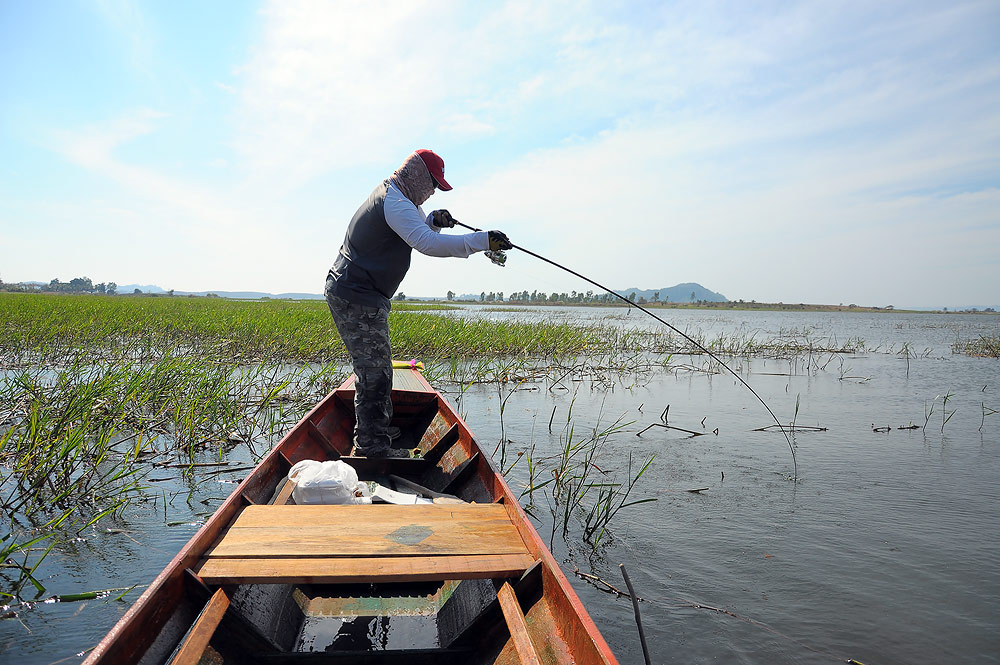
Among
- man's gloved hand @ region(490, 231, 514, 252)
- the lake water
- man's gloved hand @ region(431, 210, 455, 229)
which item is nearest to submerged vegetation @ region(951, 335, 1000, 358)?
the lake water

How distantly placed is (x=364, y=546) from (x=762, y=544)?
288 cm

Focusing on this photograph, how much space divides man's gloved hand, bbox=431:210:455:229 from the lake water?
1.82m

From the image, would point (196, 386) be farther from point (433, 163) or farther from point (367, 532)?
point (367, 532)

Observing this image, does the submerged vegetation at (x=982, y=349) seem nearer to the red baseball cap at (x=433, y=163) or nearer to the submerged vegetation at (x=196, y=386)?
the submerged vegetation at (x=196, y=386)

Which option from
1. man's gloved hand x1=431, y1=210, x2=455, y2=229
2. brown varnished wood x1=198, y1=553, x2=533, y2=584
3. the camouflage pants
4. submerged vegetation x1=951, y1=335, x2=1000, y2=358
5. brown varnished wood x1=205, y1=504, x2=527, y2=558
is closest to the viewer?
brown varnished wood x1=198, y1=553, x2=533, y2=584

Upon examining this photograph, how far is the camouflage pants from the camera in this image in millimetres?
3854

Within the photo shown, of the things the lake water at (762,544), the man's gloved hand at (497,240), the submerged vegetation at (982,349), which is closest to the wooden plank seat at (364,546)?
the lake water at (762,544)

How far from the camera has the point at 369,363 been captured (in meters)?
3.93

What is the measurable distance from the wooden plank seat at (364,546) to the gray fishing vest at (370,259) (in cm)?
168

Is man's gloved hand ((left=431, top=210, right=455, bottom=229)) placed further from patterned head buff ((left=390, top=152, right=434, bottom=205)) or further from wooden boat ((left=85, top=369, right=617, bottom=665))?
wooden boat ((left=85, top=369, right=617, bottom=665))

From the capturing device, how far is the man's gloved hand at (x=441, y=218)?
3.96 m

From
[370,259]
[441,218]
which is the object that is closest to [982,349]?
[441,218]

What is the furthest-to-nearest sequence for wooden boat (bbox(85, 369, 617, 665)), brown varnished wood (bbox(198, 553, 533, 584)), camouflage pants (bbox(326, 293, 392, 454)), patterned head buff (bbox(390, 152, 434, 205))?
camouflage pants (bbox(326, 293, 392, 454)) < patterned head buff (bbox(390, 152, 434, 205)) < brown varnished wood (bbox(198, 553, 533, 584)) < wooden boat (bbox(85, 369, 617, 665))

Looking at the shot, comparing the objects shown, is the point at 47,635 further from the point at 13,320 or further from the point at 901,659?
the point at 13,320
